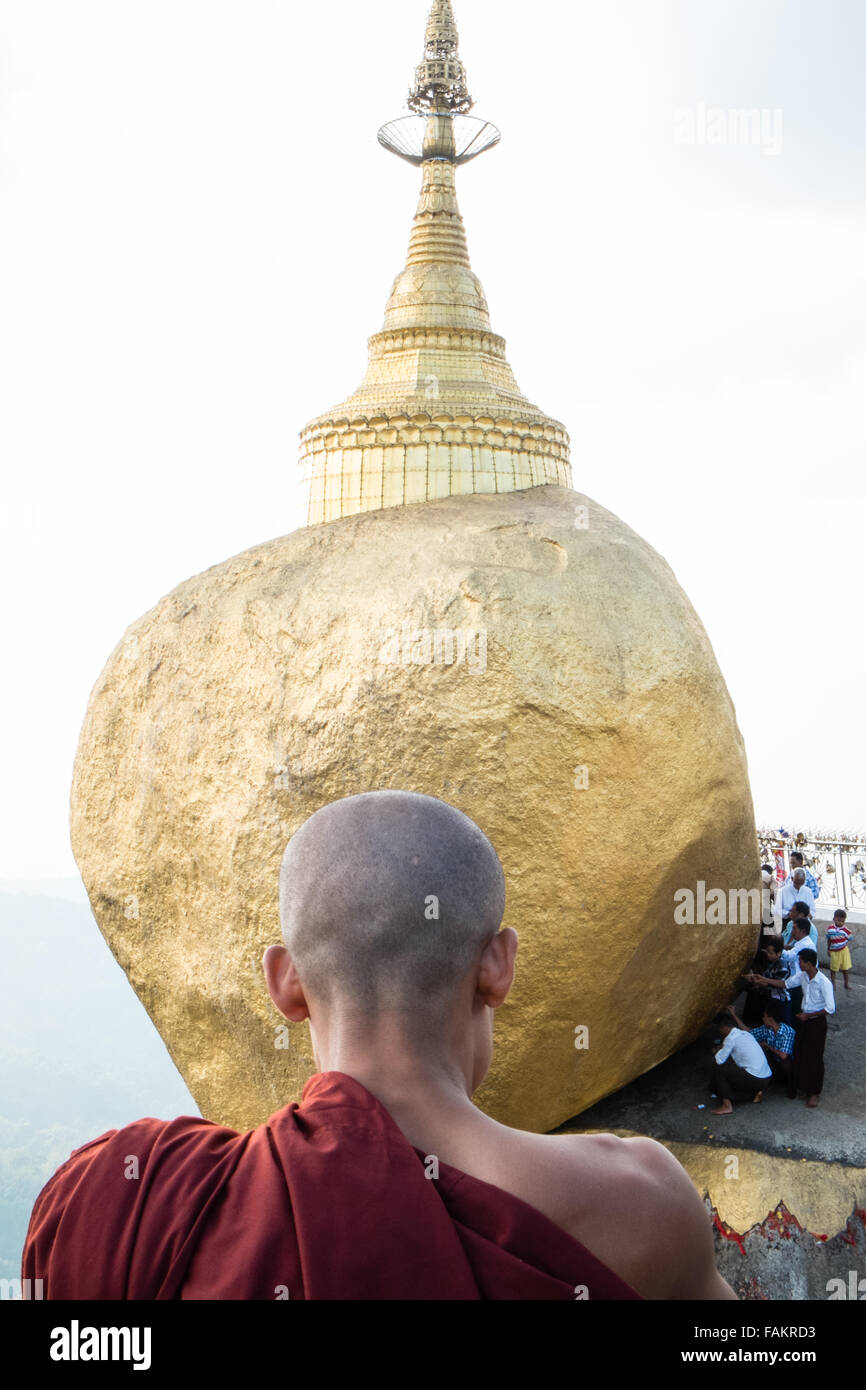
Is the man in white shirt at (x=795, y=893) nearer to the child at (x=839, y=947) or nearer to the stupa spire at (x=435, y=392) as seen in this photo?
the child at (x=839, y=947)

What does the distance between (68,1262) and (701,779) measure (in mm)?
6118

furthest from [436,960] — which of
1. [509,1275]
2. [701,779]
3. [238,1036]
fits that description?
[238,1036]

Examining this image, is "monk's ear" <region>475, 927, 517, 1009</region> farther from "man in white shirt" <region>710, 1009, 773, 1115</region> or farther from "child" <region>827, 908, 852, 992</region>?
"child" <region>827, 908, 852, 992</region>

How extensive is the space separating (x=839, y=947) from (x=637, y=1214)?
9.14 metres

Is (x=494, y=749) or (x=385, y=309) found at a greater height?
(x=385, y=309)

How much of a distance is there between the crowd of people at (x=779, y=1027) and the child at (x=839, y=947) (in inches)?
51.0

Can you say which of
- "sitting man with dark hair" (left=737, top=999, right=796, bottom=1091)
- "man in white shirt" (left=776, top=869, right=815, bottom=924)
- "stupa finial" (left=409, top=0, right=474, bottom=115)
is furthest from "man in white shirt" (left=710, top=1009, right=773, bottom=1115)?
"stupa finial" (left=409, top=0, right=474, bottom=115)

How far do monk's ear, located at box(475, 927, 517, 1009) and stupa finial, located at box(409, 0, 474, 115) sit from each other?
998cm

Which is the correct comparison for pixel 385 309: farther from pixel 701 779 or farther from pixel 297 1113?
pixel 297 1113

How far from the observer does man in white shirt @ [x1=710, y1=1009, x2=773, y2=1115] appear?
25.1 feet

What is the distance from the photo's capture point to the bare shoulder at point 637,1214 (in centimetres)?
190

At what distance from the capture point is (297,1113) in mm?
1984

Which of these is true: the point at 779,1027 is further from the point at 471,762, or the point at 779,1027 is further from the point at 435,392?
the point at 435,392

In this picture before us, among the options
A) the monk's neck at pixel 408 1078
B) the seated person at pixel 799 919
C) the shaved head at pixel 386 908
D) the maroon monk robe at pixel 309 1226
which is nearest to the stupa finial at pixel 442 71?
the seated person at pixel 799 919
